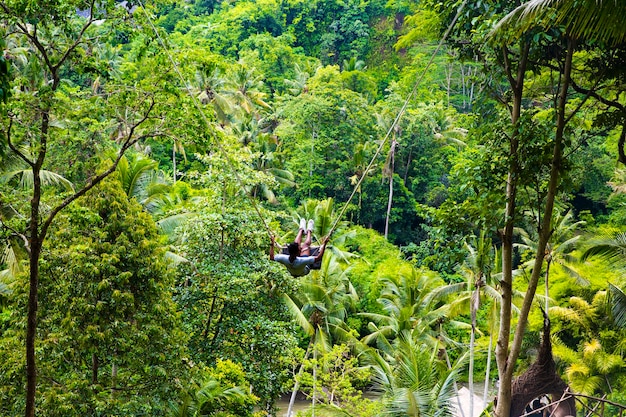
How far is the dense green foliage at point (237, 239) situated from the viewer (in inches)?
286

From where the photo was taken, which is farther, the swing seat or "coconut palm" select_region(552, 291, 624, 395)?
"coconut palm" select_region(552, 291, 624, 395)

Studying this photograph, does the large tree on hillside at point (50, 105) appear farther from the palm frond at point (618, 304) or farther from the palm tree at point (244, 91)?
the palm tree at point (244, 91)

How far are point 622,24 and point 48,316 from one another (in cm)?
804

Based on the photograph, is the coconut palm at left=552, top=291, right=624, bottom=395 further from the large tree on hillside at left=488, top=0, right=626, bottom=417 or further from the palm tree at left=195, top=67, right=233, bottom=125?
the palm tree at left=195, top=67, right=233, bottom=125

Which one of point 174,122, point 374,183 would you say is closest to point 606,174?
point 374,183

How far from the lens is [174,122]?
26.3ft

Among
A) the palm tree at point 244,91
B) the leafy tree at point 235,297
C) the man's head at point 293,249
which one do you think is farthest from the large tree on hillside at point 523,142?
the palm tree at point 244,91

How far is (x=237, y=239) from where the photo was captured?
12.8 meters

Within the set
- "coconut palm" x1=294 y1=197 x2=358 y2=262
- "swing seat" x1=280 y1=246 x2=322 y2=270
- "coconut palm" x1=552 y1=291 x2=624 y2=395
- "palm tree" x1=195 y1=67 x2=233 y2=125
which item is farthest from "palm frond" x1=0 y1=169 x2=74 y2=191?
"palm tree" x1=195 y1=67 x2=233 y2=125

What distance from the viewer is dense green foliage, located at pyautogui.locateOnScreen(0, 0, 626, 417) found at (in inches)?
286

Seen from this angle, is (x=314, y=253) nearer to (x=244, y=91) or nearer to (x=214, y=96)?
(x=214, y=96)

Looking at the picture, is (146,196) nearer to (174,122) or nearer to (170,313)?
(170,313)

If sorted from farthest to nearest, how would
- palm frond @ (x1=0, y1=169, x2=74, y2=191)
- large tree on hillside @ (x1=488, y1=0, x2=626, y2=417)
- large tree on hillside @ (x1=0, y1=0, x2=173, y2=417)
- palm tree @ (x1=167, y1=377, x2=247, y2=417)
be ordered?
palm frond @ (x1=0, y1=169, x2=74, y2=191)
palm tree @ (x1=167, y1=377, x2=247, y2=417)
large tree on hillside @ (x1=0, y1=0, x2=173, y2=417)
large tree on hillside @ (x1=488, y1=0, x2=626, y2=417)

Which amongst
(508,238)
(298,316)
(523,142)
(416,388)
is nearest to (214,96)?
(298,316)
